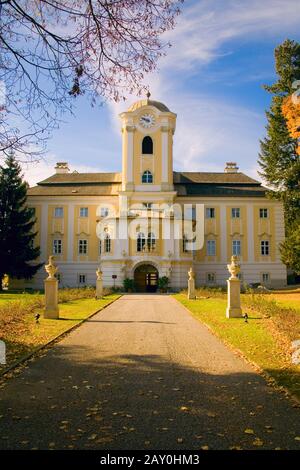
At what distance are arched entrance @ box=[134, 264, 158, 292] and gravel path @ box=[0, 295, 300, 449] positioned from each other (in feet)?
113

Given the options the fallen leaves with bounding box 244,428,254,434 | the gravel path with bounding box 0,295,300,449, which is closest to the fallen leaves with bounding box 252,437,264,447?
the gravel path with bounding box 0,295,300,449

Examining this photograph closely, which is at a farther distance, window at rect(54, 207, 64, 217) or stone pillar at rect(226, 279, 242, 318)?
window at rect(54, 207, 64, 217)

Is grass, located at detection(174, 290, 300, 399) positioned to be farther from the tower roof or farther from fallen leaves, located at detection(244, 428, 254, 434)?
the tower roof

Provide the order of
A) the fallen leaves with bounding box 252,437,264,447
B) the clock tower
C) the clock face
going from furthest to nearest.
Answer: the clock face → the clock tower → the fallen leaves with bounding box 252,437,264,447

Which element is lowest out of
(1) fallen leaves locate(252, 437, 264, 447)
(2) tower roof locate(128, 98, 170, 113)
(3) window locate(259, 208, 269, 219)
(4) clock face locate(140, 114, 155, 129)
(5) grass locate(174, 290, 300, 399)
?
(5) grass locate(174, 290, 300, 399)

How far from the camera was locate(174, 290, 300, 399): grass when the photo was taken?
7594 mm

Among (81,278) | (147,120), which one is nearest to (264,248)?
(147,120)

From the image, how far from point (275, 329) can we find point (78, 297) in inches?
691

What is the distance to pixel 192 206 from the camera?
48.9 metres

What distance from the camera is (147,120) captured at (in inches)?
1945

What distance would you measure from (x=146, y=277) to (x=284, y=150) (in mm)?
18363

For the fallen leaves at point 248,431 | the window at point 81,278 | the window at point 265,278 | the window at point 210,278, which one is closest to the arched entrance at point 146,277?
the window at point 210,278

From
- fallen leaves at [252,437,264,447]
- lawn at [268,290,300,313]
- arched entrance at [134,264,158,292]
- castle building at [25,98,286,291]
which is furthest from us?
castle building at [25,98,286,291]
